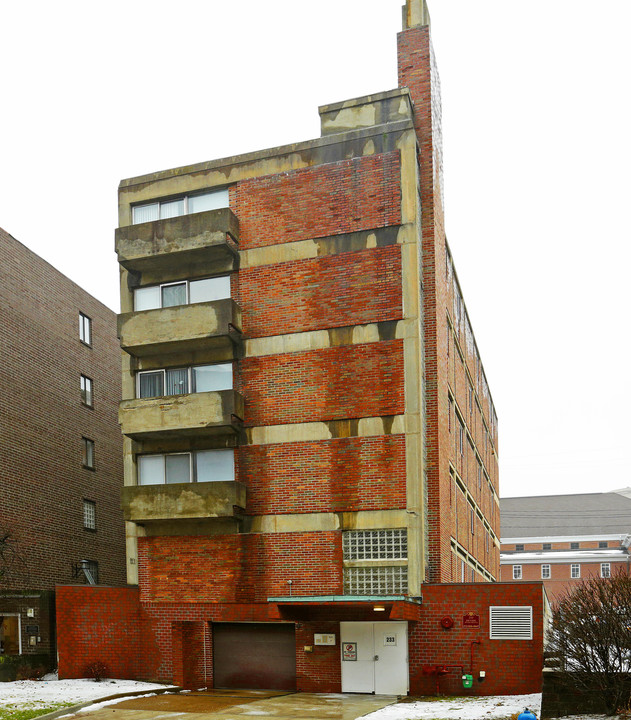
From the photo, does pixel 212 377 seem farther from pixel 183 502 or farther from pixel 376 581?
pixel 376 581

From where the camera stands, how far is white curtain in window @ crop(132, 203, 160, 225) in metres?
31.8

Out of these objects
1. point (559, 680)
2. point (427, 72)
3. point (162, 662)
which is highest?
point (427, 72)

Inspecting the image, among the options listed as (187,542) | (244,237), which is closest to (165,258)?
(244,237)

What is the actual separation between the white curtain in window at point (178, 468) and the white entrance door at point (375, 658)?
7465 millimetres

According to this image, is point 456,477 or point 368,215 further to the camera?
point 456,477

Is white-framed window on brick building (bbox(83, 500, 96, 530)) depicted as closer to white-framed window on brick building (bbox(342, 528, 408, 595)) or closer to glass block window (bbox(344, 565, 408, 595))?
white-framed window on brick building (bbox(342, 528, 408, 595))

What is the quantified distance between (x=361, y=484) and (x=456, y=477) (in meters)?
8.11

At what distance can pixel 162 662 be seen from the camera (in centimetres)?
2866

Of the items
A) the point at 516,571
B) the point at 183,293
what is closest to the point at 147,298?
the point at 183,293

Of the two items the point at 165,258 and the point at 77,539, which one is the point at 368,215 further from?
the point at 77,539

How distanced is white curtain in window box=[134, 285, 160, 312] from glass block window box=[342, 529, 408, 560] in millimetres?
10617

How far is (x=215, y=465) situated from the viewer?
29625mm

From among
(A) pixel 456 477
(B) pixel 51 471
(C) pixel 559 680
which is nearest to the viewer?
(C) pixel 559 680

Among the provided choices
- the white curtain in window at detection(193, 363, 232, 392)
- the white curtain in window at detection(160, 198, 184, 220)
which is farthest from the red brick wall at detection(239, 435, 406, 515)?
the white curtain in window at detection(160, 198, 184, 220)
